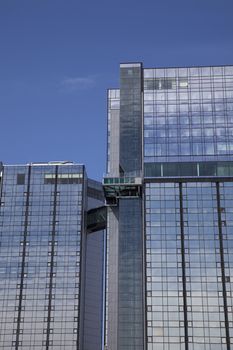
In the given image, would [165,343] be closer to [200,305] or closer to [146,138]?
[200,305]

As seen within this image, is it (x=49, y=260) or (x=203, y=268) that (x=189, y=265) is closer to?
(x=203, y=268)

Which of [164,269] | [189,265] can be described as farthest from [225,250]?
[164,269]

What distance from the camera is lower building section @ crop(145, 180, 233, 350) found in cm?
13038

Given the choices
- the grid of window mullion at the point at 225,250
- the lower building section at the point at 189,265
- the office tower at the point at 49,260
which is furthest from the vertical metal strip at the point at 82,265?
the grid of window mullion at the point at 225,250

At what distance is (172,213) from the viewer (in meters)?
141

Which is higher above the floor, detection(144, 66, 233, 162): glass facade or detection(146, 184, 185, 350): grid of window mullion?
detection(144, 66, 233, 162): glass facade

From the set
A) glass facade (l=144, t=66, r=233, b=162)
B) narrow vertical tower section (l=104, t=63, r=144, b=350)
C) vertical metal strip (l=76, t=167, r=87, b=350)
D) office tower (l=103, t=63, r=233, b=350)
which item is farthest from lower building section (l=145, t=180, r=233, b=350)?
vertical metal strip (l=76, t=167, r=87, b=350)

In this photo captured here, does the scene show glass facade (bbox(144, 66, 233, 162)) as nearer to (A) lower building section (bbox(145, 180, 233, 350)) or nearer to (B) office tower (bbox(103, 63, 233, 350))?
(B) office tower (bbox(103, 63, 233, 350))

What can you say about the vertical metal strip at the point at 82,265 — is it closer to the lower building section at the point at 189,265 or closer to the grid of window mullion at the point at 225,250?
the lower building section at the point at 189,265

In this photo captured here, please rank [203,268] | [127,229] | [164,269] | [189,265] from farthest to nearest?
[127,229]
[189,265]
[164,269]
[203,268]

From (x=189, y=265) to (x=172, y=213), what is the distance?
12.5m

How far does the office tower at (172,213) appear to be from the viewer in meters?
132

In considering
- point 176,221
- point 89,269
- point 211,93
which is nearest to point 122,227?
point 176,221

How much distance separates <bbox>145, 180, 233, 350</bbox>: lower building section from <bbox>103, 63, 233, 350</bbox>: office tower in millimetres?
212
